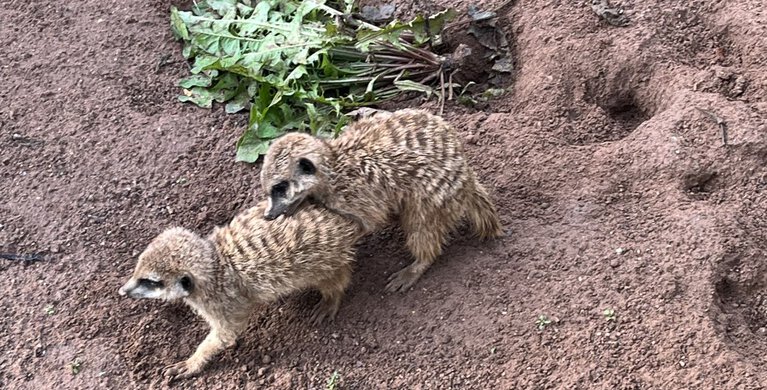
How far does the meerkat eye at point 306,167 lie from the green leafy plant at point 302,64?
817 mm

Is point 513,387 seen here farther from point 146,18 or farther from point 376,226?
point 146,18

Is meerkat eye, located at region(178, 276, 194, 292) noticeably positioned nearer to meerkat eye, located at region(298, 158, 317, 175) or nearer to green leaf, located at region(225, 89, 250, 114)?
meerkat eye, located at region(298, 158, 317, 175)

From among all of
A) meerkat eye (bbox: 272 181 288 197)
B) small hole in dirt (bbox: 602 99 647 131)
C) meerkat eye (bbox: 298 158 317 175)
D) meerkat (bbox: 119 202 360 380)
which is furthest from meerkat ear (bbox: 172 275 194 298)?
small hole in dirt (bbox: 602 99 647 131)

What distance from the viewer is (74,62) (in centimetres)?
438

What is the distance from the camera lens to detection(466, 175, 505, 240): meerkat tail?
3184 millimetres

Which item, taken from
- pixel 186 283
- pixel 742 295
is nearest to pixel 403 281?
pixel 186 283

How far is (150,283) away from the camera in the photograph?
9.59ft

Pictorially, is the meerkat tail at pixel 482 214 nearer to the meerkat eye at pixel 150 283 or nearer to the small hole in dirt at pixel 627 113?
the small hole in dirt at pixel 627 113

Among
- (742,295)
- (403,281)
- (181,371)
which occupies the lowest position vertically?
(181,371)

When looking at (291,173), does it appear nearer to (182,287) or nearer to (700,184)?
(182,287)

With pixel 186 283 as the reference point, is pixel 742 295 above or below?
above

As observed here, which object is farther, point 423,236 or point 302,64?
point 302,64

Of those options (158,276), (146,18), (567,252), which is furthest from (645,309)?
(146,18)

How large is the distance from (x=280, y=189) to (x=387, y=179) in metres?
0.43
